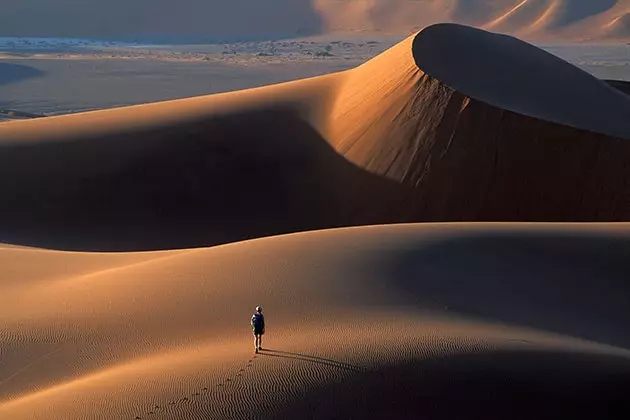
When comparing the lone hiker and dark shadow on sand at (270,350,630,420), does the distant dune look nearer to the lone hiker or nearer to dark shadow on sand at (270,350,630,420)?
dark shadow on sand at (270,350,630,420)

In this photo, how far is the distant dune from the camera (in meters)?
104

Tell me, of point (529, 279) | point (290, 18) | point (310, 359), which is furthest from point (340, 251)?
point (290, 18)

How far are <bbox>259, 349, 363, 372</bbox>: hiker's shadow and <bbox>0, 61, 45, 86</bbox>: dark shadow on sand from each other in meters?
41.5

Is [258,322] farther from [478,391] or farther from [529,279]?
[529,279]

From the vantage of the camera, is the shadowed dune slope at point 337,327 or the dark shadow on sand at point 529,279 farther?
the dark shadow on sand at point 529,279

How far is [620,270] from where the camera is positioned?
873 centimetres

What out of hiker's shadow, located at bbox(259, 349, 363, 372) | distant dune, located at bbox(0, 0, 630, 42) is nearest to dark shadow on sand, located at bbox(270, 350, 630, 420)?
hiker's shadow, located at bbox(259, 349, 363, 372)

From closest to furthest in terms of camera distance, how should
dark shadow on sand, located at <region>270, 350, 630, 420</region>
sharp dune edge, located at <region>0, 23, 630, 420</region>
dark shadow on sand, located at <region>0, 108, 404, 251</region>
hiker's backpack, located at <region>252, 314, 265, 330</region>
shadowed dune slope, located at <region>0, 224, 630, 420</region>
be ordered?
dark shadow on sand, located at <region>270, 350, 630, 420</region> < shadowed dune slope, located at <region>0, 224, 630, 420</region> < sharp dune edge, located at <region>0, 23, 630, 420</region> < hiker's backpack, located at <region>252, 314, 265, 330</region> < dark shadow on sand, located at <region>0, 108, 404, 251</region>

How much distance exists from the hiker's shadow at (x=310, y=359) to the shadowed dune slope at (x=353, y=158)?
926 cm

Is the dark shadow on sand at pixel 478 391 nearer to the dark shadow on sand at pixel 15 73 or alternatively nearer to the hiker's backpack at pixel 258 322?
the hiker's backpack at pixel 258 322

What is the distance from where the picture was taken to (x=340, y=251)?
8.52 m

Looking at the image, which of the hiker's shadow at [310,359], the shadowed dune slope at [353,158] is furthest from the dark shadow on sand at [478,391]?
the shadowed dune slope at [353,158]

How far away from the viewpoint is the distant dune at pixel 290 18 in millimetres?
103856

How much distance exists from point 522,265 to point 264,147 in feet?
34.2
